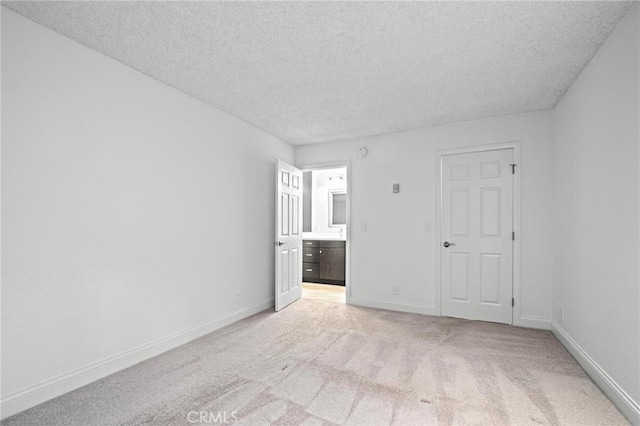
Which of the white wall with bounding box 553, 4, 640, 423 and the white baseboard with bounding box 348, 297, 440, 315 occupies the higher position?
the white wall with bounding box 553, 4, 640, 423

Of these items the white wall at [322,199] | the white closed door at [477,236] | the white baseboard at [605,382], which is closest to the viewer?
the white baseboard at [605,382]

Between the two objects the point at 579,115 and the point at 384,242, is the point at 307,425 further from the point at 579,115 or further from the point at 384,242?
the point at 579,115

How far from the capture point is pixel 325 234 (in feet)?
20.7

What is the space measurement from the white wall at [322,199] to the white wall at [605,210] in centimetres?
395

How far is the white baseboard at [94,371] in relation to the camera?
181 centimetres

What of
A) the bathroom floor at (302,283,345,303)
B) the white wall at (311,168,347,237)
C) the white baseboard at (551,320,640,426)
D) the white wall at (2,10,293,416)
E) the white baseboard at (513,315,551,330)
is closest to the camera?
the white baseboard at (551,320,640,426)

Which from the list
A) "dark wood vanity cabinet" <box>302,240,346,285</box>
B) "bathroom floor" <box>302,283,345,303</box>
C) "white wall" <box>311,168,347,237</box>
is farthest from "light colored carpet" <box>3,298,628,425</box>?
"white wall" <box>311,168,347,237</box>

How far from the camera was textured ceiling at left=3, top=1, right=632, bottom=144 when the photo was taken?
1789 mm

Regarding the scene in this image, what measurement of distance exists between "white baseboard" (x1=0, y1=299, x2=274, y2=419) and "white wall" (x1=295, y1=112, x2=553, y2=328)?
217 centimetres

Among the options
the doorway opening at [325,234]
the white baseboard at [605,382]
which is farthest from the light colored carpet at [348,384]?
the doorway opening at [325,234]

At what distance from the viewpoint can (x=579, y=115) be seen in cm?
258

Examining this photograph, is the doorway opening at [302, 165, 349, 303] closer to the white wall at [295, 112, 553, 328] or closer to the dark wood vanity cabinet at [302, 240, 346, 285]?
the dark wood vanity cabinet at [302, 240, 346, 285]

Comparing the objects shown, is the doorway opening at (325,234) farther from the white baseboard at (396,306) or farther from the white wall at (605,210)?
the white wall at (605,210)

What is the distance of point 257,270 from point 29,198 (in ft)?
7.95
